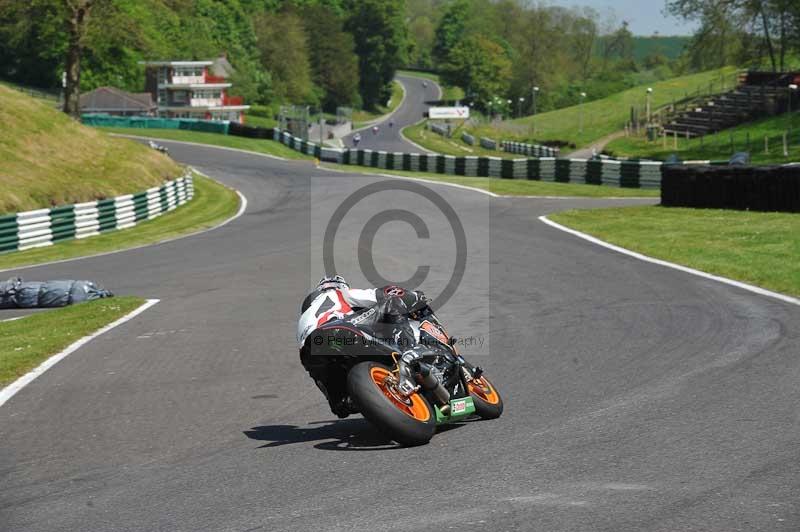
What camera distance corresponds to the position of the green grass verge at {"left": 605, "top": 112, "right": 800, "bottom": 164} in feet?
207

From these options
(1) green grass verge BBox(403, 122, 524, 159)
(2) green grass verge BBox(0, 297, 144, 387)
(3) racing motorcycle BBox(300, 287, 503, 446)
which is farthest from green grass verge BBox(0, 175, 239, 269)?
(1) green grass verge BBox(403, 122, 524, 159)

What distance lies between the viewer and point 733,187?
91.6ft

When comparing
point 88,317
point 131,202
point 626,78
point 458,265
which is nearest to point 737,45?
point 131,202

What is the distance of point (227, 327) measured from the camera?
14750 mm

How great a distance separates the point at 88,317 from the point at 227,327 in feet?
9.06

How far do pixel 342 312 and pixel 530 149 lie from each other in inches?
3443

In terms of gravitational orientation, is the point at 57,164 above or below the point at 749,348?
above

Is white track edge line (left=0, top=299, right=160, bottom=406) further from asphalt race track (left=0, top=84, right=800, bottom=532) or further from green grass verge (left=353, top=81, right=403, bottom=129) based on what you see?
green grass verge (left=353, top=81, right=403, bottom=129)

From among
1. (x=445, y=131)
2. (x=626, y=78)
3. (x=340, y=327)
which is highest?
(x=626, y=78)

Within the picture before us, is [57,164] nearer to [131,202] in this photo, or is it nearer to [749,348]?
[131,202]

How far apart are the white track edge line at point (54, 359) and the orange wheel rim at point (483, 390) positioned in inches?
188

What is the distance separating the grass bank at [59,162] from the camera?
3816 cm

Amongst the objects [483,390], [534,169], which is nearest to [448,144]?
[534,169]

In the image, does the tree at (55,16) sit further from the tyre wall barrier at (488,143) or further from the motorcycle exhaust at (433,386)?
the motorcycle exhaust at (433,386)
